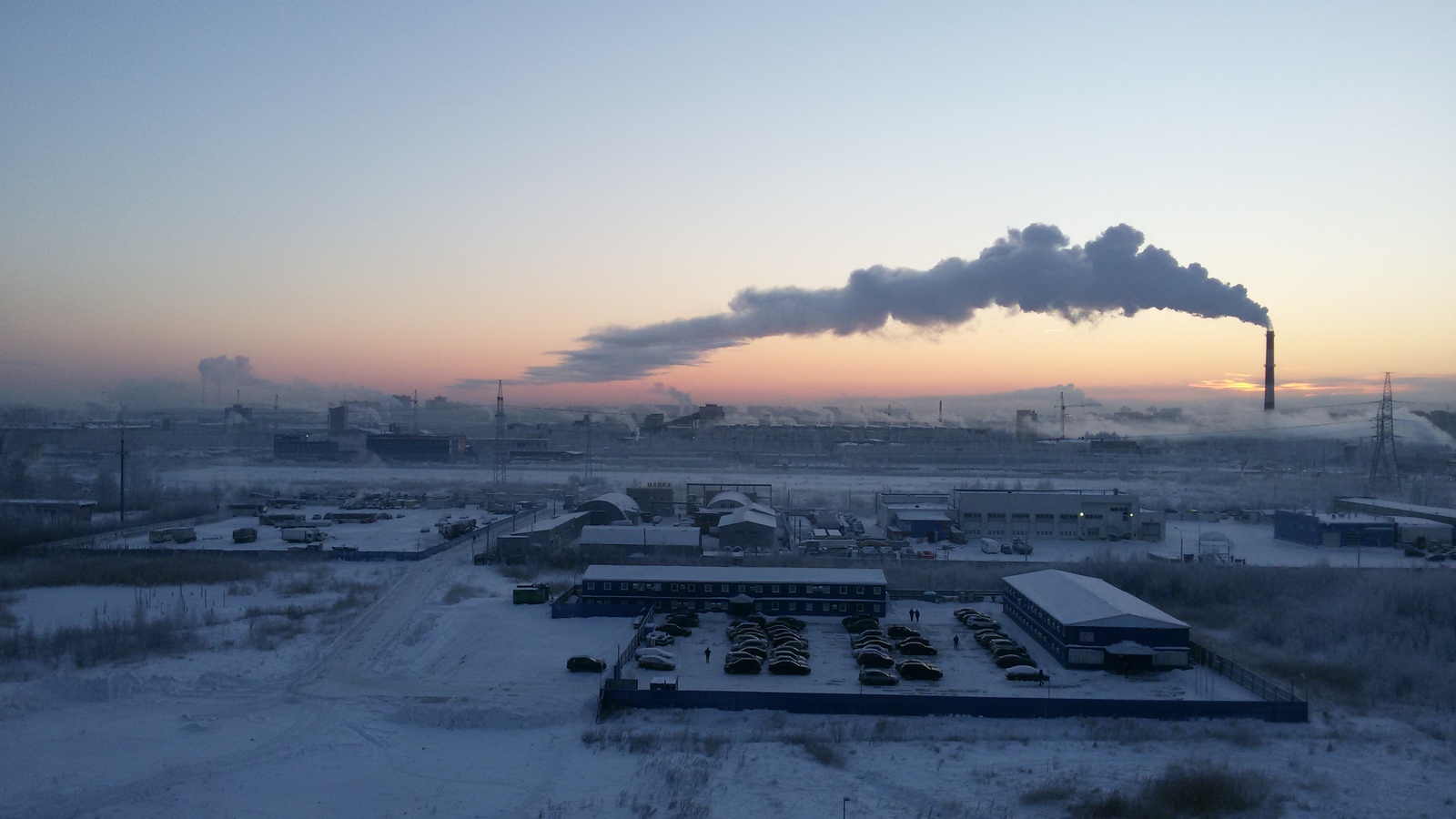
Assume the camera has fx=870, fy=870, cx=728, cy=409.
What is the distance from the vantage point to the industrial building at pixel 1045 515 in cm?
1387

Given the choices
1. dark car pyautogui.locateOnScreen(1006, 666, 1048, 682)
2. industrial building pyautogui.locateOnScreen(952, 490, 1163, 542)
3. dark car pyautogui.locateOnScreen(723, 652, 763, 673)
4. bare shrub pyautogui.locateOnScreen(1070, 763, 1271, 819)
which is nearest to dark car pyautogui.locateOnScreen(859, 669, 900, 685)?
dark car pyautogui.locateOnScreen(723, 652, 763, 673)

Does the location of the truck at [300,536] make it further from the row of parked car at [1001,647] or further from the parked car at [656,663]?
the row of parked car at [1001,647]

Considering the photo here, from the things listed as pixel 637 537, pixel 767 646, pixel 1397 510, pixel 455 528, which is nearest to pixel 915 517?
pixel 637 537

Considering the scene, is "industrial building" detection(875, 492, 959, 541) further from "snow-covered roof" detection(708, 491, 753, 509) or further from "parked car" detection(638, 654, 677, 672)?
"parked car" detection(638, 654, 677, 672)

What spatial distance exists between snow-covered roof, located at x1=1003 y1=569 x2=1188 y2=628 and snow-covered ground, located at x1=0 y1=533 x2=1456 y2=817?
20.0 inches

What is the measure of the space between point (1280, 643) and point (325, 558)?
35.9ft

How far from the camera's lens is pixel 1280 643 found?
26.3ft

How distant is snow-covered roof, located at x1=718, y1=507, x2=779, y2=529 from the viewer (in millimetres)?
12719

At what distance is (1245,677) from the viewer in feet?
21.2

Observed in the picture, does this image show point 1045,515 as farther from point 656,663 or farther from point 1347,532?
point 656,663

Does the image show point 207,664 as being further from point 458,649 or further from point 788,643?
point 788,643

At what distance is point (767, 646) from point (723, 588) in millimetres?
1512

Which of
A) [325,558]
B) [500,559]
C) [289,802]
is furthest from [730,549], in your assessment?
[289,802]

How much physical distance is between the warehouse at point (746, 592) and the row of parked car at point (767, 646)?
242 mm
